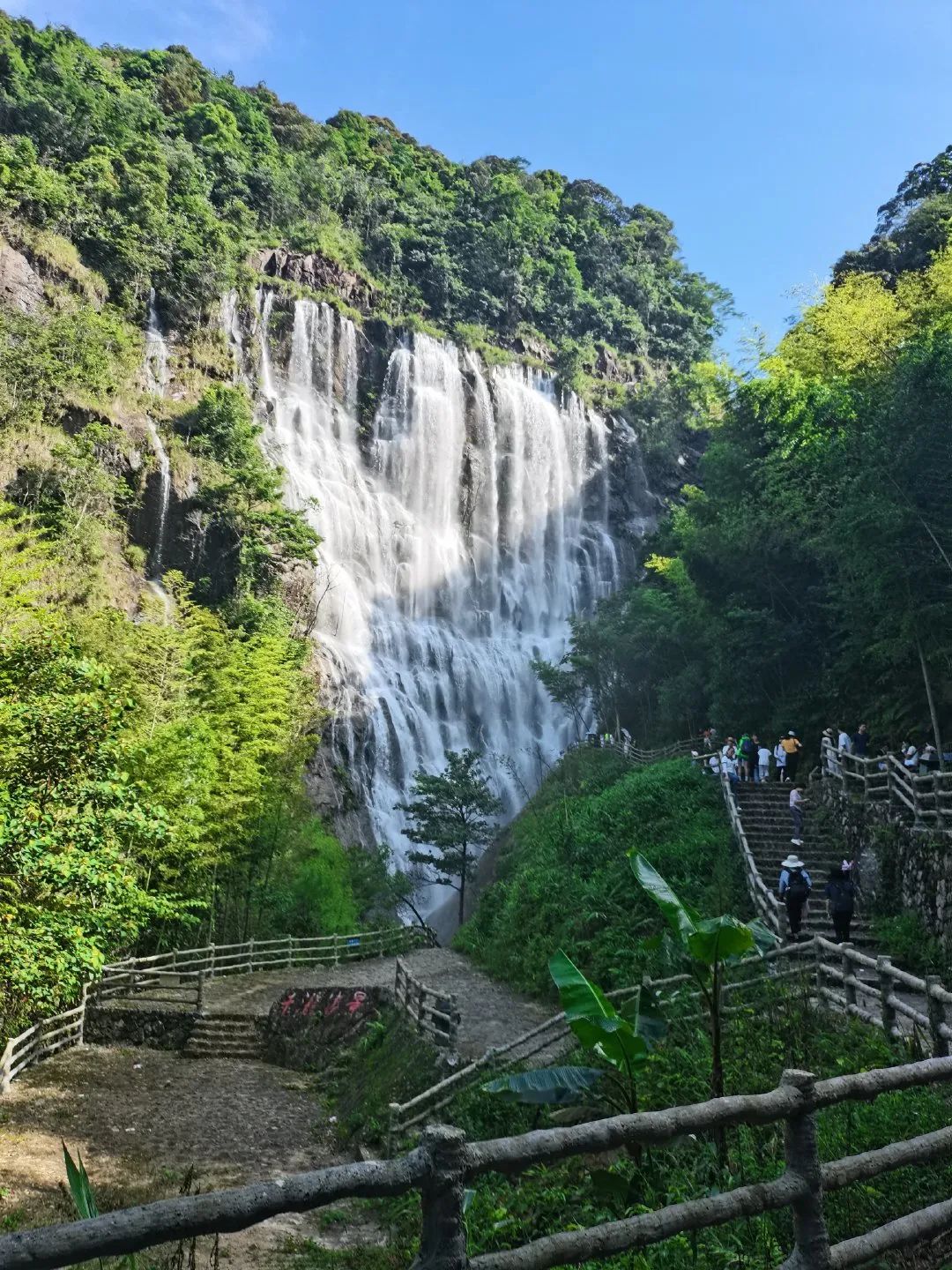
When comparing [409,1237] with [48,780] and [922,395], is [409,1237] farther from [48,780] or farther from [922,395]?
[922,395]

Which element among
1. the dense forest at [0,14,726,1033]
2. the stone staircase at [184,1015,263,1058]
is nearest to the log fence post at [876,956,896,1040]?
the dense forest at [0,14,726,1033]

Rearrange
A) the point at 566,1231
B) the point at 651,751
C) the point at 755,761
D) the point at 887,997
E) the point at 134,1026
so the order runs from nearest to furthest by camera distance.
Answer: the point at 566,1231, the point at 887,997, the point at 134,1026, the point at 755,761, the point at 651,751

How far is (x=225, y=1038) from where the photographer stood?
61.4ft

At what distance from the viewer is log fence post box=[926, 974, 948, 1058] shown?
284 inches

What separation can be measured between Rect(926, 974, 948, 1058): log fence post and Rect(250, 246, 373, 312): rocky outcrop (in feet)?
181

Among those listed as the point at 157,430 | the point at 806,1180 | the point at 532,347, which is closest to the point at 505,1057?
the point at 806,1180

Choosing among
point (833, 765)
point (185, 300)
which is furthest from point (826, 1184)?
point (185, 300)

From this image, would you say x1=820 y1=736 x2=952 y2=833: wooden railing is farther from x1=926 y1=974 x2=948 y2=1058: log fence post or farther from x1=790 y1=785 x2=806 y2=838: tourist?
x1=926 y1=974 x2=948 y2=1058: log fence post

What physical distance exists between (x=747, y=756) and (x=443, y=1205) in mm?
23049

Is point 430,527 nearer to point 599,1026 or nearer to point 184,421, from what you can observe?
point 184,421

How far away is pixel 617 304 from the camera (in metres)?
78.9

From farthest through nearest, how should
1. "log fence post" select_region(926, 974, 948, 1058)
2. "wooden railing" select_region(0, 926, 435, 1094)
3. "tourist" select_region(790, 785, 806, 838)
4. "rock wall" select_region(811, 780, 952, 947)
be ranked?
"tourist" select_region(790, 785, 806, 838), "wooden railing" select_region(0, 926, 435, 1094), "rock wall" select_region(811, 780, 952, 947), "log fence post" select_region(926, 974, 948, 1058)

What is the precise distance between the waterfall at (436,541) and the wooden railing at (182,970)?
11080mm

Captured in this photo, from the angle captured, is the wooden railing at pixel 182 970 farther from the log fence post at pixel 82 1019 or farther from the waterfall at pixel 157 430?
the waterfall at pixel 157 430
